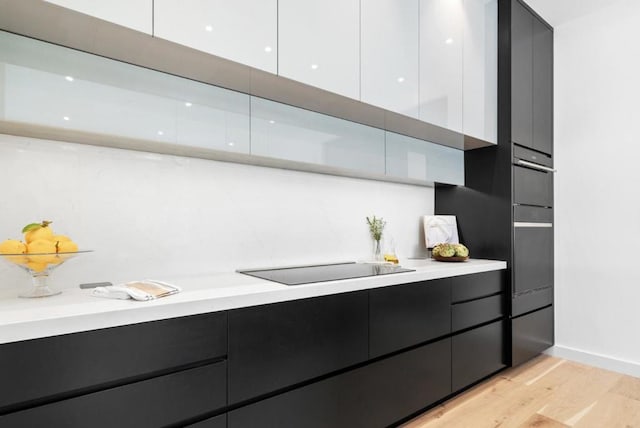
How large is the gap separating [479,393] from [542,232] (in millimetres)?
1432

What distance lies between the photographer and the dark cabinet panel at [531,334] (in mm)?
2676

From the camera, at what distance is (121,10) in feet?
3.98

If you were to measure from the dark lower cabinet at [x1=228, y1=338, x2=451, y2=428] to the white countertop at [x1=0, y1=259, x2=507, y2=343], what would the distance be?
0.40 meters

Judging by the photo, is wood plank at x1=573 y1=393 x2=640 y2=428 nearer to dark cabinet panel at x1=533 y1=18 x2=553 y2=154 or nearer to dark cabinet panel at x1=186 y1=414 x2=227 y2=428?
dark cabinet panel at x1=533 y1=18 x2=553 y2=154

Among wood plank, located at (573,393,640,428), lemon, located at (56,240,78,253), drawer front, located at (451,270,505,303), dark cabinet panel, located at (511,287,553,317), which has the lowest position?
wood plank, located at (573,393,640,428)

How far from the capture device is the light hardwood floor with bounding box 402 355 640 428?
203 centimetres

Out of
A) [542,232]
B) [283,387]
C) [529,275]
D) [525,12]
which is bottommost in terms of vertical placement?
[283,387]

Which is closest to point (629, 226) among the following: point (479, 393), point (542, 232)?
point (542, 232)

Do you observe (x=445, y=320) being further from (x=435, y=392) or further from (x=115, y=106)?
(x=115, y=106)

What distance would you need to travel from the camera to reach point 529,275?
2.82 metres

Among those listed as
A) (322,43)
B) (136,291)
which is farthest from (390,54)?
(136,291)

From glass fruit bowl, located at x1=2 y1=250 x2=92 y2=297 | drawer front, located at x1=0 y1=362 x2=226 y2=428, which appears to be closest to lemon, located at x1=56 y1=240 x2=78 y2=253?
glass fruit bowl, located at x1=2 y1=250 x2=92 y2=297

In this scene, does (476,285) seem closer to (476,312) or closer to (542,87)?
(476,312)

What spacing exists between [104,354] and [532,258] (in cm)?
294
